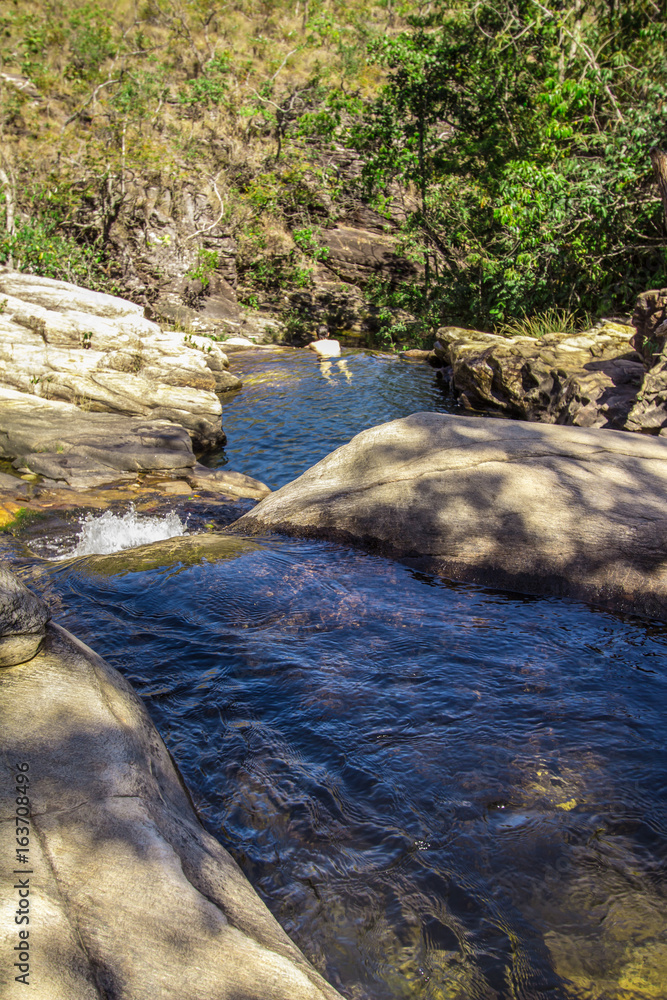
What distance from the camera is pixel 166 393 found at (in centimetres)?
951

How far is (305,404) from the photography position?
434 inches

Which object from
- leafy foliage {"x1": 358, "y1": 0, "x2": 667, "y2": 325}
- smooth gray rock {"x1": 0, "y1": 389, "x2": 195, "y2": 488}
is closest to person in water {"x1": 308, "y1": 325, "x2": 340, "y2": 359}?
leafy foliage {"x1": 358, "y1": 0, "x2": 667, "y2": 325}

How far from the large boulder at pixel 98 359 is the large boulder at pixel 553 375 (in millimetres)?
4314

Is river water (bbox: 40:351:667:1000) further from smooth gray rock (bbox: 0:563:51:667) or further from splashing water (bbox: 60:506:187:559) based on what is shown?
splashing water (bbox: 60:506:187:559)

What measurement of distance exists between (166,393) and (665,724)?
8145mm

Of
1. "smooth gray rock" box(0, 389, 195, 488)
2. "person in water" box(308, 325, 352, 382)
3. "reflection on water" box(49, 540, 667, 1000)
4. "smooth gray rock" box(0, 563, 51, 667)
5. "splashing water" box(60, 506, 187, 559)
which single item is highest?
"person in water" box(308, 325, 352, 382)

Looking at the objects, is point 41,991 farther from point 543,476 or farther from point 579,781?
point 543,476

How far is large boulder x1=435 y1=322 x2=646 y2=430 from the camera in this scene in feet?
27.3

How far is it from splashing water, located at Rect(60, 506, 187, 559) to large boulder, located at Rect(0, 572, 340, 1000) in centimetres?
327

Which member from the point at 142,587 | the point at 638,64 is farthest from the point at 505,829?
the point at 638,64

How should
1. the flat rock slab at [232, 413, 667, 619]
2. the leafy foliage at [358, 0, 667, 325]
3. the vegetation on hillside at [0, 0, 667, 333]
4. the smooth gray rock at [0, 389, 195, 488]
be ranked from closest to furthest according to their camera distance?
the flat rock slab at [232, 413, 667, 619], the smooth gray rock at [0, 389, 195, 488], the leafy foliage at [358, 0, 667, 325], the vegetation on hillside at [0, 0, 667, 333]

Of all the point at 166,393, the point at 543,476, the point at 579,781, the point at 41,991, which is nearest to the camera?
the point at 41,991

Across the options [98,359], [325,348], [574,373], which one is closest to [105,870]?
[98,359]

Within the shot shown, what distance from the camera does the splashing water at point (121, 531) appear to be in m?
5.42
